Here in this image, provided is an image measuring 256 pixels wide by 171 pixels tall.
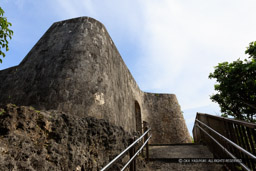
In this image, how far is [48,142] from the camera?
1.94 m

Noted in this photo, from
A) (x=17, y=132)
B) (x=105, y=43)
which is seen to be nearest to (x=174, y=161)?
(x=17, y=132)

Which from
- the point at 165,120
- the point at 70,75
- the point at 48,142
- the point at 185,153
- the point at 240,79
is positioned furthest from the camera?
the point at 165,120

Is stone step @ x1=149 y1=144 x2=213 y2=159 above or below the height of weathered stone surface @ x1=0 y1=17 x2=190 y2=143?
below

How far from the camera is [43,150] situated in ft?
5.86

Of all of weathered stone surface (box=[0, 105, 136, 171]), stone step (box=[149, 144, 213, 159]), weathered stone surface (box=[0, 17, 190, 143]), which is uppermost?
weathered stone surface (box=[0, 17, 190, 143])

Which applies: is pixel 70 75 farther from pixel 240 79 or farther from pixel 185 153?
pixel 240 79

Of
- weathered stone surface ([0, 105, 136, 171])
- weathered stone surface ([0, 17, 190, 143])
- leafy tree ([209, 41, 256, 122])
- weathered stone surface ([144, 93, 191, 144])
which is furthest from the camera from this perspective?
weathered stone surface ([144, 93, 191, 144])

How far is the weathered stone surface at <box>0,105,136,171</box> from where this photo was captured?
60.2 inches

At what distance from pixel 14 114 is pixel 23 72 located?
9.12ft

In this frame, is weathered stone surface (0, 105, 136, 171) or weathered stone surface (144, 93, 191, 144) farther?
weathered stone surface (144, 93, 191, 144)

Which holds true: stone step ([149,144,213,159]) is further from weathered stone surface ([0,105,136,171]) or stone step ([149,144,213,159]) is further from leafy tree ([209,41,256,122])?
leafy tree ([209,41,256,122])

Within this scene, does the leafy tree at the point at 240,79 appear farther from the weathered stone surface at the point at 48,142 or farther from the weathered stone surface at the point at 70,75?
the weathered stone surface at the point at 48,142

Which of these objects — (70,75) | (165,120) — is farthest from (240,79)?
(70,75)

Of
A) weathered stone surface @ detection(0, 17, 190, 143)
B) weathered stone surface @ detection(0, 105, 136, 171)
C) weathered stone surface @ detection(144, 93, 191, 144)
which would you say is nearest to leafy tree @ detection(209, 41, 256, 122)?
weathered stone surface @ detection(144, 93, 191, 144)
